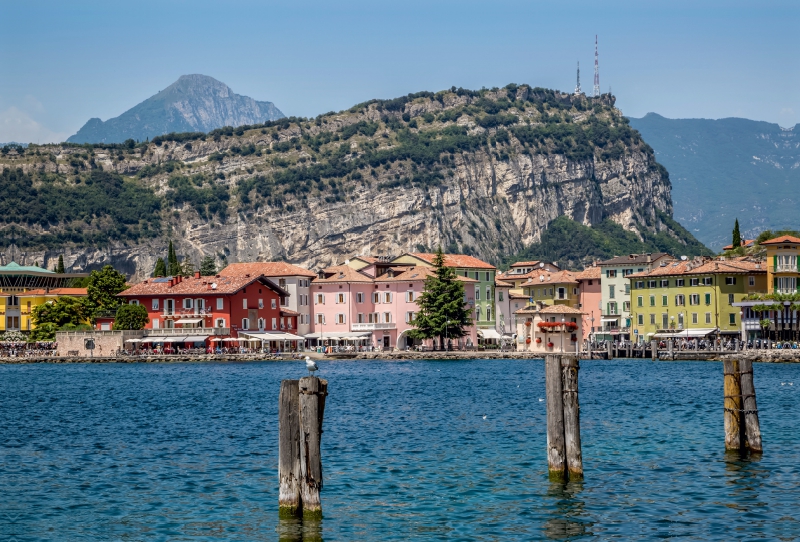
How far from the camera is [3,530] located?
2452 centimetres

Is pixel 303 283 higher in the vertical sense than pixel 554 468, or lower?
higher

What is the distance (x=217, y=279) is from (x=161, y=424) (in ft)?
252

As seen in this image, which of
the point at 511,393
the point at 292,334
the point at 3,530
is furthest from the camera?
the point at 292,334

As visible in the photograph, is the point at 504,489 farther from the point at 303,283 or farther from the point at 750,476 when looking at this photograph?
the point at 303,283

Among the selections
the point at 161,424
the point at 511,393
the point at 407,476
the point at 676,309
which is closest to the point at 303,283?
the point at 676,309

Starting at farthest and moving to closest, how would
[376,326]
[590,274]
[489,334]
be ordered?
[590,274] < [489,334] < [376,326]

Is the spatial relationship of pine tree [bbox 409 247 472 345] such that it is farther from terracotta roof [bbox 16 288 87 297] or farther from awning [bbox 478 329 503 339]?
terracotta roof [bbox 16 288 87 297]

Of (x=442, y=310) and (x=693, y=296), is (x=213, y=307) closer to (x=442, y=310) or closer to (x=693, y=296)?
(x=442, y=310)

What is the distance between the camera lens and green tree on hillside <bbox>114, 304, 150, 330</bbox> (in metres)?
118

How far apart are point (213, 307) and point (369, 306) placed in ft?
60.7

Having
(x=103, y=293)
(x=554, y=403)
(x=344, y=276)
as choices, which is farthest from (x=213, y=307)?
(x=554, y=403)

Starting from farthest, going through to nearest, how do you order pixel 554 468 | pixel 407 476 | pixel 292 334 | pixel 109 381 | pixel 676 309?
1. pixel 292 334
2. pixel 676 309
3. pixel 109 381
4. pixel 407 476
5. pixel 554 468

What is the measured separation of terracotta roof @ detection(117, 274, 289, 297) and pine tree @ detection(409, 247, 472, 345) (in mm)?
17843

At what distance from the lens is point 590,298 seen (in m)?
133
